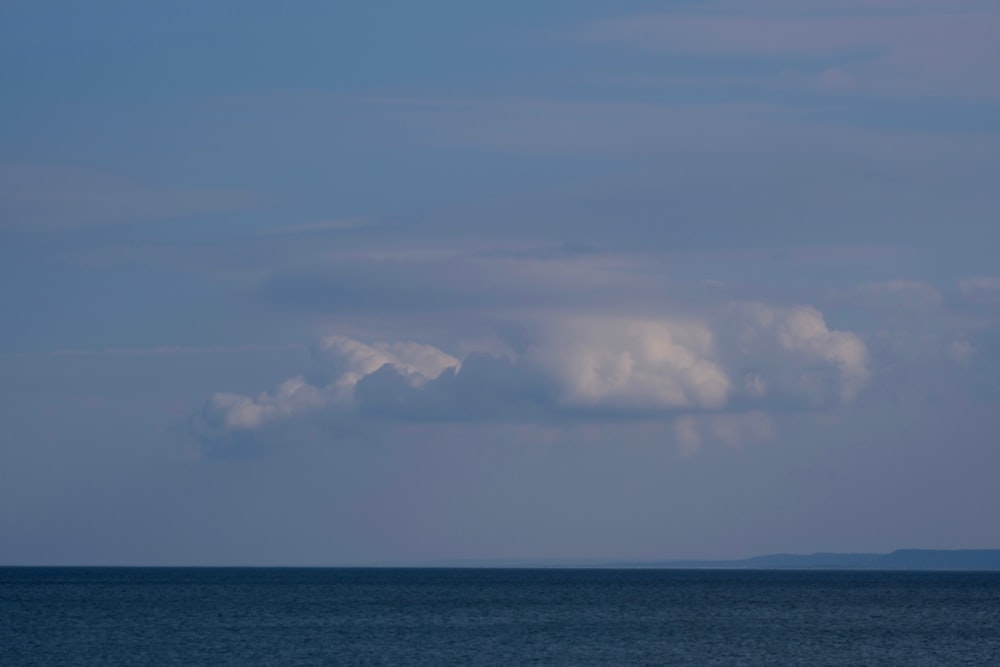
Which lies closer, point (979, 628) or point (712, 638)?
point (712, 638)

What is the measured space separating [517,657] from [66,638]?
26671 mm

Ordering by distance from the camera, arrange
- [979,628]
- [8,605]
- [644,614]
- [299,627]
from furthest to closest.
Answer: [8,605]
[644,614]
[979,628]
[299,627]

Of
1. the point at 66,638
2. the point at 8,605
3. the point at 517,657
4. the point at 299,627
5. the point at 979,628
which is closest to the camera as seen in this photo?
the point at 517,657

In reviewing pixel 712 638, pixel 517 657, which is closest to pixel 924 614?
pixel 712 638

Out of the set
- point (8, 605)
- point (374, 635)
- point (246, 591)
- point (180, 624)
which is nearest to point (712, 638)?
point (374, 635)

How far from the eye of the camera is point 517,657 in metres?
65.8

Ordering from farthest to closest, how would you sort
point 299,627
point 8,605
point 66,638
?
point 8,605, point 299,627, point 66,638

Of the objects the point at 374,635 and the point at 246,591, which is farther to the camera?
the point at 246,591

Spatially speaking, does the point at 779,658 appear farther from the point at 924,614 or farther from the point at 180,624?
the point at 924,614

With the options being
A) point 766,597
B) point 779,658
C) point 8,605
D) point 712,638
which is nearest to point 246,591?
point 8,605

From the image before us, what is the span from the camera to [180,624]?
8738cm

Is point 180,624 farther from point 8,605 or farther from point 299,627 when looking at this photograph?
point 8,605

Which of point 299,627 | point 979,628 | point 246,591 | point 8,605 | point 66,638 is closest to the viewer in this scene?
point 66,638

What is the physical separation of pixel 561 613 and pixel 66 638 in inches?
1586
